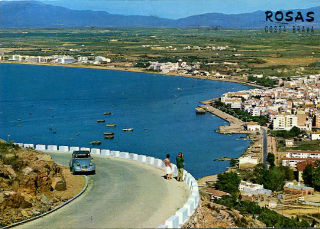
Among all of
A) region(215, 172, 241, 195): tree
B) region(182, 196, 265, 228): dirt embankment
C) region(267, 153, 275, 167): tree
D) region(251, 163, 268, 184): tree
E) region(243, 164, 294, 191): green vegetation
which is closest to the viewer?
region(182, 196, 265, 228): dirt embankment

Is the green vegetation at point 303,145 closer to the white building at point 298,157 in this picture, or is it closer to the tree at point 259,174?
the white building at point 298,157

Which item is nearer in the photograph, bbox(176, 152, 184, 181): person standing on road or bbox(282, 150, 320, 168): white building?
bbox(176, 152, 184, 181): person standing on road

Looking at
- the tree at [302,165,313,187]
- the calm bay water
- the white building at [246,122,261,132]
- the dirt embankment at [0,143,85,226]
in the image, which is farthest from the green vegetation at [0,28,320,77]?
the dirt embankment at [0,143,85,226]

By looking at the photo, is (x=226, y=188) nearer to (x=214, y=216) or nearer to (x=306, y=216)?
(x=306, y=216)

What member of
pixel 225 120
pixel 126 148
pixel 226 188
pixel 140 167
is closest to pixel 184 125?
pixel 225 120

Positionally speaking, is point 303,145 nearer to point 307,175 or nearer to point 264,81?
point 307,175

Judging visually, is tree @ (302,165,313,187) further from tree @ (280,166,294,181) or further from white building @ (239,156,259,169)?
white building @ (239,156,259,169)
